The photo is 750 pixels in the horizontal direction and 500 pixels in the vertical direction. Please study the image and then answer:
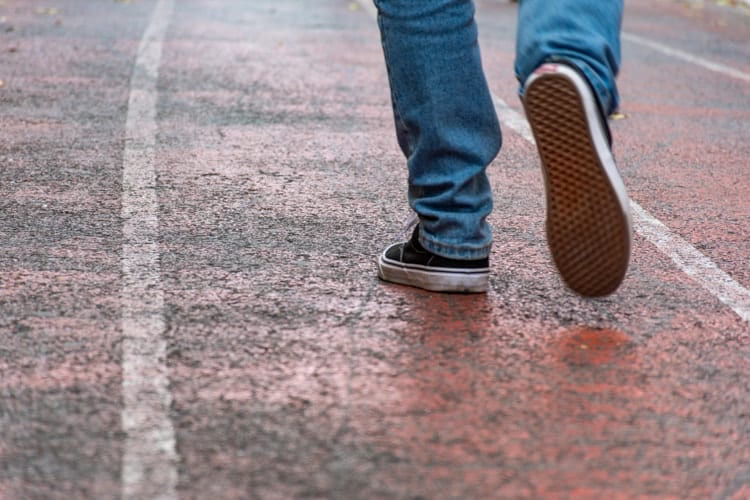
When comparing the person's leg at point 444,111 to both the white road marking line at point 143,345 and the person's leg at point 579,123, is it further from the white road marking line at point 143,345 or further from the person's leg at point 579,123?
the white road marking line at point 143,345

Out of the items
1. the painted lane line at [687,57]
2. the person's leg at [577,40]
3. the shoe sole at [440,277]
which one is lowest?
the painted lane line at [687,57]

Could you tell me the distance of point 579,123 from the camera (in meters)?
2.86

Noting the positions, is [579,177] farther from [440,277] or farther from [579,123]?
[440,277]

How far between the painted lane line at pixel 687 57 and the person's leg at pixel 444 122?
5.91 metres

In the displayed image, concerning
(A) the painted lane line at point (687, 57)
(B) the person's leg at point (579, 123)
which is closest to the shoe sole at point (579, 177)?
(B) the person's leg at point (579, 123)

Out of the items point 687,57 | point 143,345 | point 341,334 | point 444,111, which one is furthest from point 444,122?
point 687,57

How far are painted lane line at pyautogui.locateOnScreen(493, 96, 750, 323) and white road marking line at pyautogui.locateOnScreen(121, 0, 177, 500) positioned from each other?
148 centimetres

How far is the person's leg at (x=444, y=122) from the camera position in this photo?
314cm

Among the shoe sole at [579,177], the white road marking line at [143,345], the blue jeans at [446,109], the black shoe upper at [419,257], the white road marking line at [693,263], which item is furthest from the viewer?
the white road marking line at [693,263]

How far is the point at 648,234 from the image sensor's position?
416 centimetres

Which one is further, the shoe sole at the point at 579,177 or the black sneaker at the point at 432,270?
the black sneaker at the point at 432,270

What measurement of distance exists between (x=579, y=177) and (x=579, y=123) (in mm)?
126

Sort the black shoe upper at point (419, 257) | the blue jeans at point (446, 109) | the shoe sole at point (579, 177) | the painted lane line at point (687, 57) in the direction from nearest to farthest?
the shoe sole at point (579, 177) → the blue jeans at point (446, 109) → the black shoe upper at point (419, 257) → the painted lane line at point (687, 57)

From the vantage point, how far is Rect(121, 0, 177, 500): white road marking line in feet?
7.31
